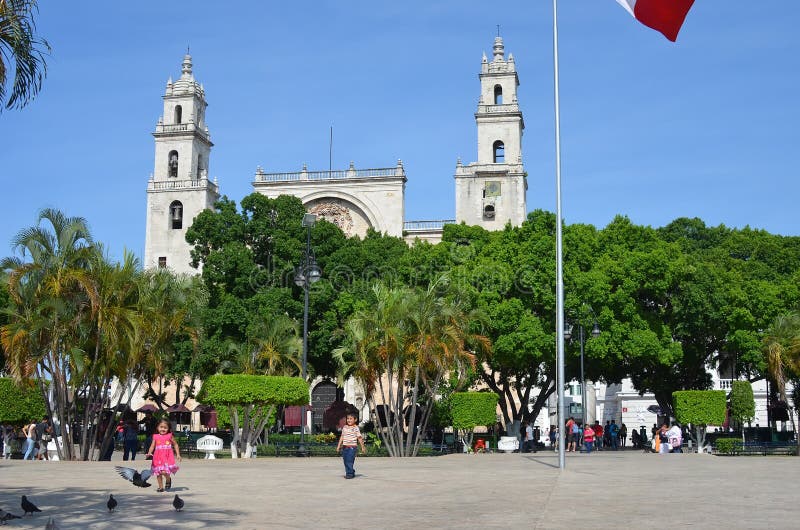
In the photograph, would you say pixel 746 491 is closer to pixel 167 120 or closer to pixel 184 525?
pixel 184 525

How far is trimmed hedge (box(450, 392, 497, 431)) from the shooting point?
31141 mm

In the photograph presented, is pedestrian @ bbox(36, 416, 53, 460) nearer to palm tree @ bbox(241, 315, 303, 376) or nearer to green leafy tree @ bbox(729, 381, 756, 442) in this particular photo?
palm tree @ bbox(241, 315, 303, 376)

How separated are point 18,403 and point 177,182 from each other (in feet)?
117

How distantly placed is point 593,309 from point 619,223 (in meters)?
4.92

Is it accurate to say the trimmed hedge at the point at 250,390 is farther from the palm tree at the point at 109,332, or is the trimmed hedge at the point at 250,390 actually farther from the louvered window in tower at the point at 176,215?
the louvered window in tower at the point at 176,215

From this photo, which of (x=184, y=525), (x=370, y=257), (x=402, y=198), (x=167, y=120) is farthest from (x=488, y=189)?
(x=184, y=525)

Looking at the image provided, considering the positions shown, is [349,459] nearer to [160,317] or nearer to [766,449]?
[160,317]

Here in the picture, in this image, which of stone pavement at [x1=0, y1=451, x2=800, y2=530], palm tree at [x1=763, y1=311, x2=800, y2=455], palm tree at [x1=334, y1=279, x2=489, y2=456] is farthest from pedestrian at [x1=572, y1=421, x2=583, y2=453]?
stone pavement at [x1=0, y1=451, x2=800, y2=530]

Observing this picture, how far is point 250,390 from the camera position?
25.8 metres

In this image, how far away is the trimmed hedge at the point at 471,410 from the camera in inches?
1226

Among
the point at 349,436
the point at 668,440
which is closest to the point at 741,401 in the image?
the point at 668,440

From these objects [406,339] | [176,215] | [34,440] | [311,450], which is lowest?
[311,450]

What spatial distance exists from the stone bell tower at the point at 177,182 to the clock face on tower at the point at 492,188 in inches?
721

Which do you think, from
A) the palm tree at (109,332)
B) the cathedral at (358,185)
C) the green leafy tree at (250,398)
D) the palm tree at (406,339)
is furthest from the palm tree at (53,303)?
the cathedral at (358,185)
